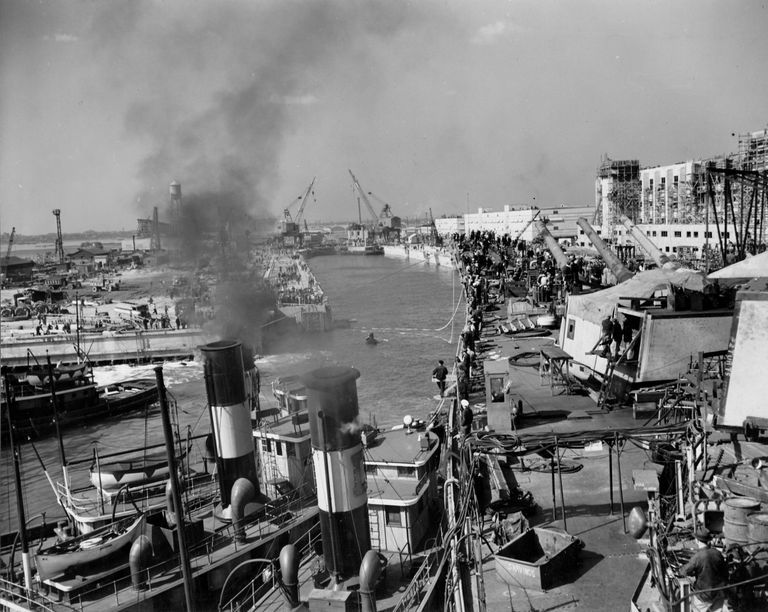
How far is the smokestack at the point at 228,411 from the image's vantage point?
15039 mm

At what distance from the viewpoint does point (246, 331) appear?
20812 mm

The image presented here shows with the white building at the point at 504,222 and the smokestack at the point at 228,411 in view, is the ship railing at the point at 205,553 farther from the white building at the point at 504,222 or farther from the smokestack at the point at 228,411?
the white building at the point at 504,222

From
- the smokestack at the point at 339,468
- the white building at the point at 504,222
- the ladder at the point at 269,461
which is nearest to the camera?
the smokestack at the point at 339,468

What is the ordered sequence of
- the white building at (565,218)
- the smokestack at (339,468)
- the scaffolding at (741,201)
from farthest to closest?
the white building at (565,218) → the scaffolding at (741,201) → the smokestack at (339,468)

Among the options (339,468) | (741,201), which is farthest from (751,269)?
(741,201)

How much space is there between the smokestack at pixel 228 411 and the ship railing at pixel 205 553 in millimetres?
758

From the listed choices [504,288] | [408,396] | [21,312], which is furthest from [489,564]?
[21,312]

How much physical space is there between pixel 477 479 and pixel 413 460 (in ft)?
5.60

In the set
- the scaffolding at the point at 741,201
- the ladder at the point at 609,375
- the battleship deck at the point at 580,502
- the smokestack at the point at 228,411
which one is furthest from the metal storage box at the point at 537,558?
the scaffolding at the point at 741,201

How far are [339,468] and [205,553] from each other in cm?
448

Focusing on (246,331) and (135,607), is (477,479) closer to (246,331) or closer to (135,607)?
(135,607)

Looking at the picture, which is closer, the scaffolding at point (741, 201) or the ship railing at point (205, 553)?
the ship railing at point (205, 553)

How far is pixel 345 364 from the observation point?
3600cm

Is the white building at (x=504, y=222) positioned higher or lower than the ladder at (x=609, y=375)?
higher
